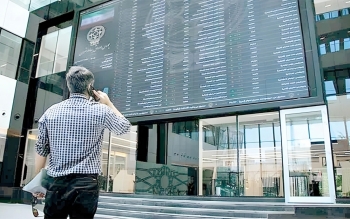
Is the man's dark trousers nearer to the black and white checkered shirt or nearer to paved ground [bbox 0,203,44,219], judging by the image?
the black and white checkered shirt

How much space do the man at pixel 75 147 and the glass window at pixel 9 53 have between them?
29.4 ft

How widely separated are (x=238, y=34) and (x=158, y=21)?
1574 millimetres

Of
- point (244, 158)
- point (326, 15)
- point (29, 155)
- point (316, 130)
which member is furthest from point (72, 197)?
point (29, 155)

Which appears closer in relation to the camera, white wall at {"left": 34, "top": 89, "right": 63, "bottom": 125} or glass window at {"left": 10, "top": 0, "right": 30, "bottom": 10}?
white wall at {"left": 34, "top": 89, "right": 63, "bottom": 125}

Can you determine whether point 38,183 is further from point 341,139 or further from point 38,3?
point 38,3

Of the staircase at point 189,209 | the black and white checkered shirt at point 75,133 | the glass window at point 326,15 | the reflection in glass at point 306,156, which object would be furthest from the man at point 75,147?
the glass window at point 326,15

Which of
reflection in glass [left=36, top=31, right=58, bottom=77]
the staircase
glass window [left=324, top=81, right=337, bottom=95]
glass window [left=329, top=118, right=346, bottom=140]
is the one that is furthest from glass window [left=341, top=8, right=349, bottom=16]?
reflection in glass [left=36, top=31, right=58, bottom=77]

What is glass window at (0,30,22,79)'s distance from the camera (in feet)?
30.3

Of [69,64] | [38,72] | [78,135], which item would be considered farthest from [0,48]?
[78,135]

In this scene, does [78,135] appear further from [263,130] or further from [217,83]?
[263,130]

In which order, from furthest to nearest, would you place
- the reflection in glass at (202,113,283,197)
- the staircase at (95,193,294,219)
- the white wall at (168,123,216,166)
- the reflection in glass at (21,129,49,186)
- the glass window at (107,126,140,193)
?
the reflection in glass at (21,129,49,186) → the glass window at (107,126,140,193) → the white wall at (168,123,216,166) → the reflection in glass at (202,113,283,197) → the staircase at (95,193,294,219)

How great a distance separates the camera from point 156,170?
281 inches

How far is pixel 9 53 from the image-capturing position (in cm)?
945

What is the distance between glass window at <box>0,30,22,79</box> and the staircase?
Answer: 5.90 metres
